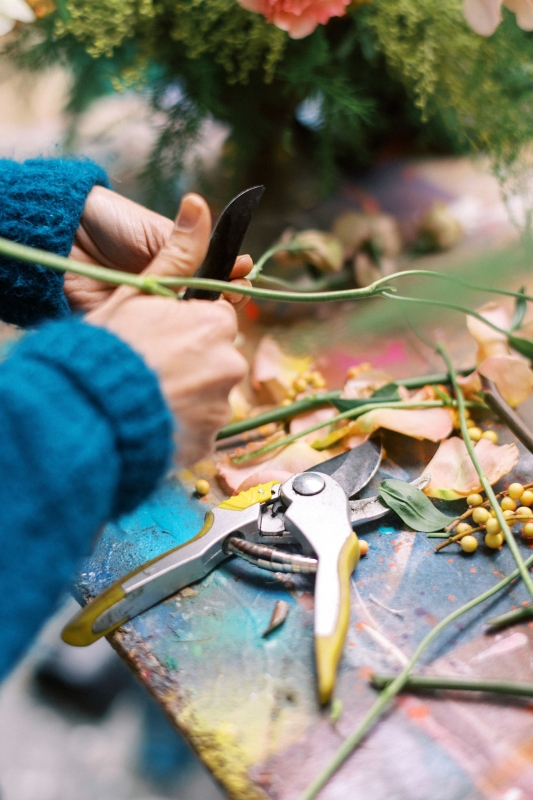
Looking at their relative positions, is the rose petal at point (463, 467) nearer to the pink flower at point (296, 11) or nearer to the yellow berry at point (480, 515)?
the yellow berry at point (480, 515)

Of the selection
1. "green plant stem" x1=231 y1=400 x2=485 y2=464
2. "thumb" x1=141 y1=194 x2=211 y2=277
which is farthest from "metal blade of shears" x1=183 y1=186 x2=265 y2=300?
"green plant stem" x1=231 y1=400 x2=485 y2=464

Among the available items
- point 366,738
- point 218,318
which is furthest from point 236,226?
point 366,738

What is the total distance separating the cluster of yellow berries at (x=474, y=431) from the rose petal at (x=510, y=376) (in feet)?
0.10

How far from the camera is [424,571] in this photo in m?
0.37

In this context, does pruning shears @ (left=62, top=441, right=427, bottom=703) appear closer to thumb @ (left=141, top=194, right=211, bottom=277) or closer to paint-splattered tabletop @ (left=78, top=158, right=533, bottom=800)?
paint-splattered tabletop @ (left=78, top=158, right=533, bottom=800)

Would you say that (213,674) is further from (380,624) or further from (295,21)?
(295,21)

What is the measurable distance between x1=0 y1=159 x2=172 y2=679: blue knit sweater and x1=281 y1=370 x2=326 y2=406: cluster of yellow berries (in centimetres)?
23

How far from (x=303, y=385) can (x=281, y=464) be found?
0.10 metres

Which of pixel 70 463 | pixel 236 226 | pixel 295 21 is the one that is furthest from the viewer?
pixel 295 21

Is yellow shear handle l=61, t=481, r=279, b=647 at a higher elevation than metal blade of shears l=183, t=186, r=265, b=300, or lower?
lower

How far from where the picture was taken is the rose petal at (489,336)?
461 millimetres

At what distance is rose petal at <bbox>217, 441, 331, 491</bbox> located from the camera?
16.7 inches

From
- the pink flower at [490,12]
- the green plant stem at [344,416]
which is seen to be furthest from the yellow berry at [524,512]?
the pink flower at [490,12]

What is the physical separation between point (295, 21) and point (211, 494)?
1.18ft
